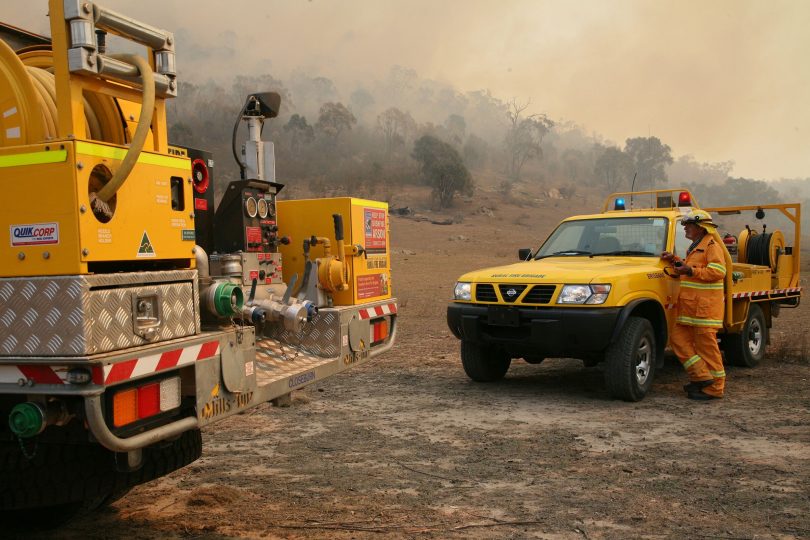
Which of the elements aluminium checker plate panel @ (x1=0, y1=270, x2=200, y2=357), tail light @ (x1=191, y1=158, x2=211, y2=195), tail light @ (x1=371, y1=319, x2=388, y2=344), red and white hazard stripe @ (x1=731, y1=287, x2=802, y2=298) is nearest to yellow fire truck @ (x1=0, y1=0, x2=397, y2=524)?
aluminium checker plate panel @ (x1=0, y1=270, x2=200, y2=357)

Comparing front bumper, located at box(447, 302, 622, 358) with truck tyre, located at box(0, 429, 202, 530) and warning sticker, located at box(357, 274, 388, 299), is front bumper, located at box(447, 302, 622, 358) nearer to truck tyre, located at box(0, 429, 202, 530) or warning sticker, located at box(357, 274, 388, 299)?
warning sticker, located at box(357, 274, 388, 299)

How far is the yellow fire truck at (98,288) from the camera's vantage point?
2.88 meters

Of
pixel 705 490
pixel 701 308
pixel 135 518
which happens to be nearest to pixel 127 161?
pixel 135 518

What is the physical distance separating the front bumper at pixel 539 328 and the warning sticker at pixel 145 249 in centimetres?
448

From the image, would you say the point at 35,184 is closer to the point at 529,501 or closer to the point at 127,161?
the point at 127,161

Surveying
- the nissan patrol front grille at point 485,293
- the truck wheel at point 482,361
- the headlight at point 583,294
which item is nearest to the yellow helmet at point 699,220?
the headlight at point 583,294

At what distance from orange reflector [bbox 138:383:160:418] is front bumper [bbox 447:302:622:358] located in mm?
4488

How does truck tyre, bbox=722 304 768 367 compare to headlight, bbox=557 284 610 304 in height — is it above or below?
below

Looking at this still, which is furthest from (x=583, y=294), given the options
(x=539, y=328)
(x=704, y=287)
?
(x=704, y=287)

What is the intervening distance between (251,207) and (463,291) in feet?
10.7

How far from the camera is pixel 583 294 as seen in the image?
6961 mm

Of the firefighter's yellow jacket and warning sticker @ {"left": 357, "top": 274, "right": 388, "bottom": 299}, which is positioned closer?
warning sticker @ {"left": 357, "top": 274, "right": 388, "bottom": 299}

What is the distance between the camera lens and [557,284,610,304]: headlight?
22.7ft

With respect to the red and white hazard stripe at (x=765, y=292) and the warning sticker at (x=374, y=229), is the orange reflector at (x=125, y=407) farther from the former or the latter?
the red and white hazard stripe at (x=765, y=292)
